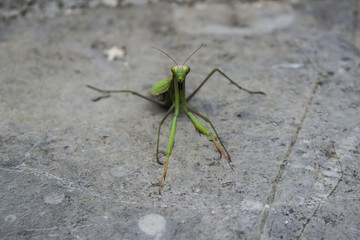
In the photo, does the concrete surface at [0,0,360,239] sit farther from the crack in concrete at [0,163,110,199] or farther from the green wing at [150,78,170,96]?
the green wing at [150,78,170,96]

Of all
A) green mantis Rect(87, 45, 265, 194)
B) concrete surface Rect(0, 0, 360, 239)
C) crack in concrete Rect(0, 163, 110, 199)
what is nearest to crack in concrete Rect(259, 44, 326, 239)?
concrete surface Rect(0, 0, 360, 239)

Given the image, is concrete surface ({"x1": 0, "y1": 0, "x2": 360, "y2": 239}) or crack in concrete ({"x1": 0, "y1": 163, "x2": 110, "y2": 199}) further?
crack in concrete ({"x1": 0, "y1": 163, "x2": 110, "y2": 199})

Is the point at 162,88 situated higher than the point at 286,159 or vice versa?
the point at 162,88

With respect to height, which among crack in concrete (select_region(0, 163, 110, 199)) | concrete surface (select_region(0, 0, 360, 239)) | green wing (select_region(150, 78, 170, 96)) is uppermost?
green wing (select_region(150, 78, 170, 96))

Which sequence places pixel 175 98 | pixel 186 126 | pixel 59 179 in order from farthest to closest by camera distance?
1. pixel 186 126
2. pixel 175 98
3. pixel 59 179

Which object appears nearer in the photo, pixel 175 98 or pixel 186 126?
pixel 175 98

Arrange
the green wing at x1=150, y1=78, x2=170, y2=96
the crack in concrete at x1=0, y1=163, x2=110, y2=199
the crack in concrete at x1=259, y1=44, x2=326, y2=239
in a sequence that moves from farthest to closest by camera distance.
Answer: the green wing at x1=150, y1=78, x2=170, y2=96 < the crack in concrete at x1=0, y1=163, x2=110, y2=199 < the crack in concrete at x1=259, y1=44, x2=326, y2=239

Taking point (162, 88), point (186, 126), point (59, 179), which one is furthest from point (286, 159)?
point (59, 179)

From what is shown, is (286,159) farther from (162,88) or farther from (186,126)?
(162,88)

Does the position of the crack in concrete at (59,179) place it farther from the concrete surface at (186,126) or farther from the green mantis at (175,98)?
the green mantis at (175,98)

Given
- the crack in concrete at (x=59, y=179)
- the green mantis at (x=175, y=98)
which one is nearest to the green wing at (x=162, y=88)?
the green mantis at (x=175, y=98)
